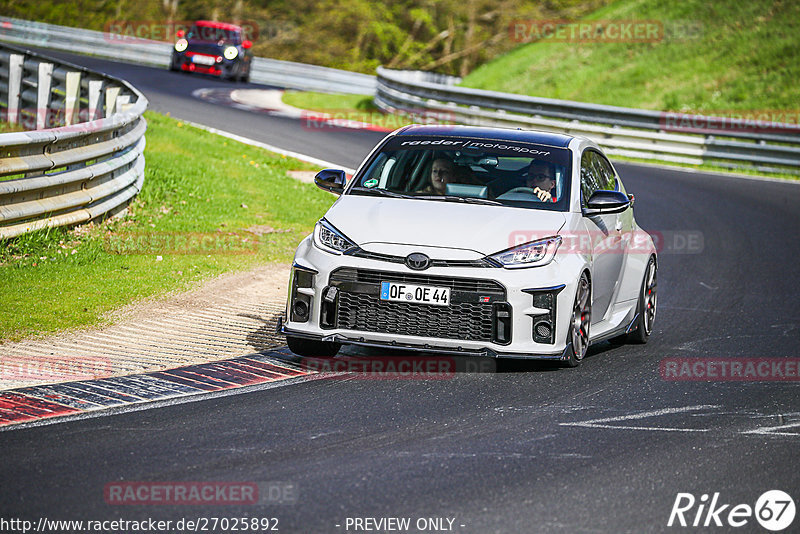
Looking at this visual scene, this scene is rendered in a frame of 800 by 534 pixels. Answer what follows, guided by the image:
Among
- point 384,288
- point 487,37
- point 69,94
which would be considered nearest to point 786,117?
point 69,94

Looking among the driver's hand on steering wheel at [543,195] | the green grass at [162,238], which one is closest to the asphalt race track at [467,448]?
the driver's hand on steering wheel at [543,195]

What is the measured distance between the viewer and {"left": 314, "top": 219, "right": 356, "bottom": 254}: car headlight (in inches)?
309

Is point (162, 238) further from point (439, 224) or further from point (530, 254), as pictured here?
point (530, 254)

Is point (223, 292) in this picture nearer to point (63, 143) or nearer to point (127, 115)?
point (63, 143)

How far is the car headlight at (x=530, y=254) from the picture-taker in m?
7.68

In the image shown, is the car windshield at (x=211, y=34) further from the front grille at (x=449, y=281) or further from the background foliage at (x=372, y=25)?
the front grille at (x=449, y=281)

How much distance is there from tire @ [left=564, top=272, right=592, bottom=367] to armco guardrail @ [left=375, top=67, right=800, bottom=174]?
17.7 meters

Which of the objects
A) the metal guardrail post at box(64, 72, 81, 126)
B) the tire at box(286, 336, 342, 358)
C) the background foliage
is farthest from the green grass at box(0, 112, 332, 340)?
the background foliage

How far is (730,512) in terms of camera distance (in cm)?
526

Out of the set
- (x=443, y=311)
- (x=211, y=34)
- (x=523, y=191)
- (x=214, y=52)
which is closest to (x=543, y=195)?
(x=523, y=191)

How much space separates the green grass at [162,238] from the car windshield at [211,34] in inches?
744

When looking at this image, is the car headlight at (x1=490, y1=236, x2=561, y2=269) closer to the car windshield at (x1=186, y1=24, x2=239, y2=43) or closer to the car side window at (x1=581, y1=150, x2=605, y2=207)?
the car side window at (x1=581, y1=150, x2=605, y2=207)

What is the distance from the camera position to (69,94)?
1845 centimetres

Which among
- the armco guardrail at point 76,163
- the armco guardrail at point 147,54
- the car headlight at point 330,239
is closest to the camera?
the car headlight at point 330,239
